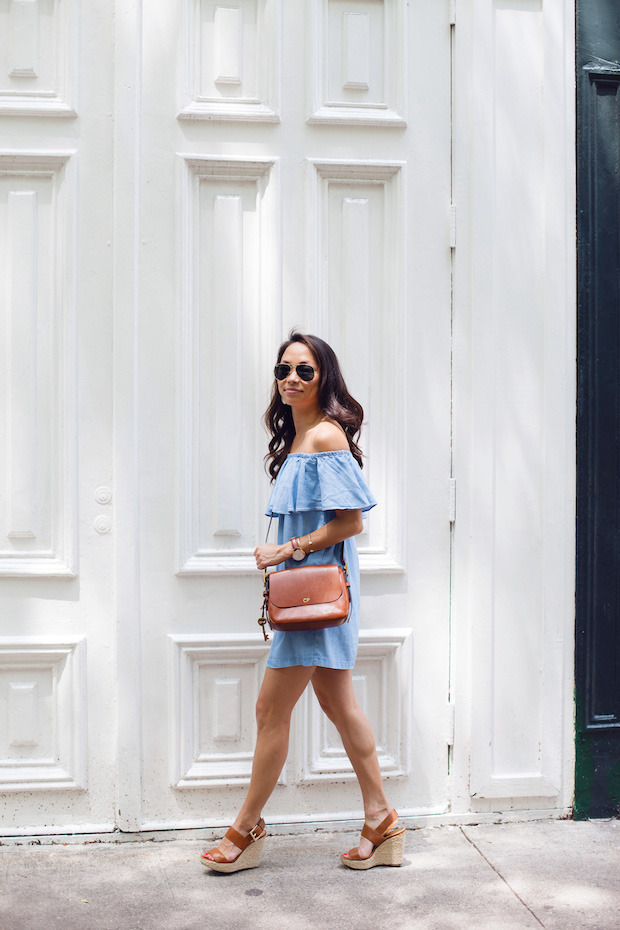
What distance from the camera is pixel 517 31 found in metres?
3.57

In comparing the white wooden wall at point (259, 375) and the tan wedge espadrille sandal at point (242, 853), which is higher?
the white wooden wall at point (259, 375)

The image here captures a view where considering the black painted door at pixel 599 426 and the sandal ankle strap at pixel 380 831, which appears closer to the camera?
the sandal ankle strap at pixel 380 831

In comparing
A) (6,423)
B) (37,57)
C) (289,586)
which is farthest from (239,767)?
(37,57)

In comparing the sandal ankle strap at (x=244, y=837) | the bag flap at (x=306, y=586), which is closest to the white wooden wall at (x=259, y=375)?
the sandal ankle strap at (x=244, y=837)

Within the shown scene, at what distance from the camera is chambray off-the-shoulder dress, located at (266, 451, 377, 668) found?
3.01 meters

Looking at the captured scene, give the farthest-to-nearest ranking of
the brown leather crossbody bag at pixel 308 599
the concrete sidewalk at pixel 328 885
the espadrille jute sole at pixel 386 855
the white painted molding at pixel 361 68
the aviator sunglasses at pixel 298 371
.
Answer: the white painted molding at pixel 361 68 < the espadrille jute sole at pixel 386 855 < the aviator sunglasses at pixel 298 371 < the brown leather crossbody bag at pixel 308 599 < the concrete sidewalk at pixel 328 885

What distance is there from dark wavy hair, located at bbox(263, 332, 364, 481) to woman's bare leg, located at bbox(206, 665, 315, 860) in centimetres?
75

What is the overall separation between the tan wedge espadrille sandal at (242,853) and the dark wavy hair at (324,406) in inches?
49.0

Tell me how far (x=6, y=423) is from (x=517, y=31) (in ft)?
8.16

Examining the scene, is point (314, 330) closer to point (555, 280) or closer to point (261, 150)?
point (261, 150)

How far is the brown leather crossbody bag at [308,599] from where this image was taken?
296 cm

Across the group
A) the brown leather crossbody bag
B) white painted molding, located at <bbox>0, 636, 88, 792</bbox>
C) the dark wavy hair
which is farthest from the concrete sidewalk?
the dark wavy hair

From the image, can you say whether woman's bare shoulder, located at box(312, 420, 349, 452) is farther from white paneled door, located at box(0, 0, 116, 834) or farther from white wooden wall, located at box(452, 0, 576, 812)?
white paneled door, located at box(0, 0, 116, 834)

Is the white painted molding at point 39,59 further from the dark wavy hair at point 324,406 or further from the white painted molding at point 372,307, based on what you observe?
the dark wavy hair at point 324,406
